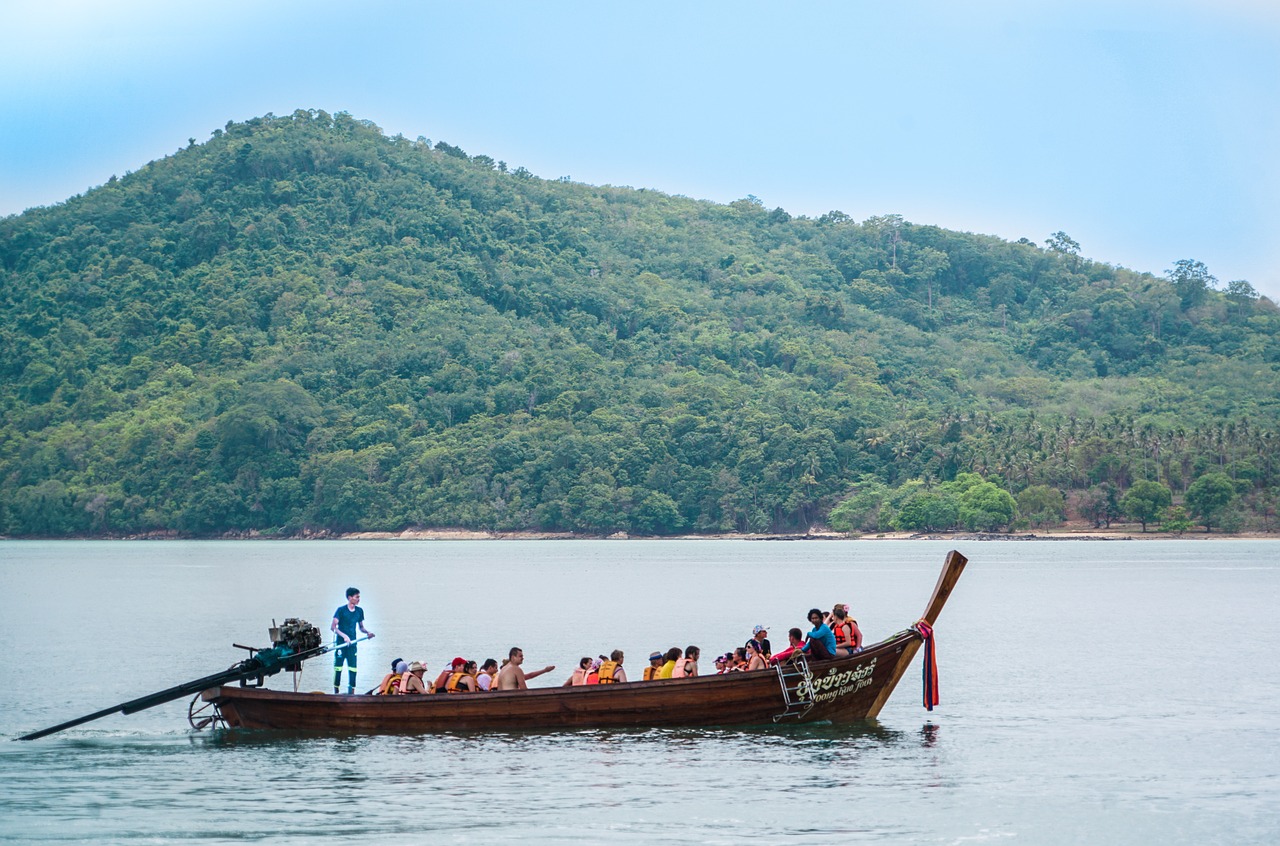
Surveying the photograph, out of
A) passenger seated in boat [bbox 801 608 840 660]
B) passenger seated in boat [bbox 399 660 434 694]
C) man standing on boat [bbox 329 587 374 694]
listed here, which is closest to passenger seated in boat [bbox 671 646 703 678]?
passenger seated in boat [bbox 801 608 840 660]

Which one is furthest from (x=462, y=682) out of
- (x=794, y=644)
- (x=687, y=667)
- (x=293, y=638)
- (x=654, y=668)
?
(x=794, y=644)

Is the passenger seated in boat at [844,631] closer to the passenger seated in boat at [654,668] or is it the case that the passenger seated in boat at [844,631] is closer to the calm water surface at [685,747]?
the calm water surface at [685,747]

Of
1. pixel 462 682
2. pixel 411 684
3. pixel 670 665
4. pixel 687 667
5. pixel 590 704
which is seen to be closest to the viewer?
pixel 590 704

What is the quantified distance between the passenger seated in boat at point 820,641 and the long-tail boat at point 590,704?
0.21 meters

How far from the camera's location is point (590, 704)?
2659 centimetres

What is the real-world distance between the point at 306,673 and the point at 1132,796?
23803 millimetres

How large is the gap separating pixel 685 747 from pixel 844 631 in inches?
145

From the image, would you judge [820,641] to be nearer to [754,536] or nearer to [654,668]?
[654,668]

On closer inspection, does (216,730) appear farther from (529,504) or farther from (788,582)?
(529,504)

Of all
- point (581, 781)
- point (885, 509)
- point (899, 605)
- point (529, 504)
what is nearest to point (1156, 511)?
point (885, 509)

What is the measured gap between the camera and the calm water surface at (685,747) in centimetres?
2141

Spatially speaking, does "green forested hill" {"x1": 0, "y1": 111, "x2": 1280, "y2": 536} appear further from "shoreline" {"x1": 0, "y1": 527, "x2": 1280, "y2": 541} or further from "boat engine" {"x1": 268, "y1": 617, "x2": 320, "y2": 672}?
"boat engine" {"x1": 268, "y1": 617, "x2": 320, "y2": 672}

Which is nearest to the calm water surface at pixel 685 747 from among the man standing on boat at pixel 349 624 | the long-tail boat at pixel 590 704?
the long-tail boat at pixel 590 704

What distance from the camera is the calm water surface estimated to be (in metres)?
21.4
